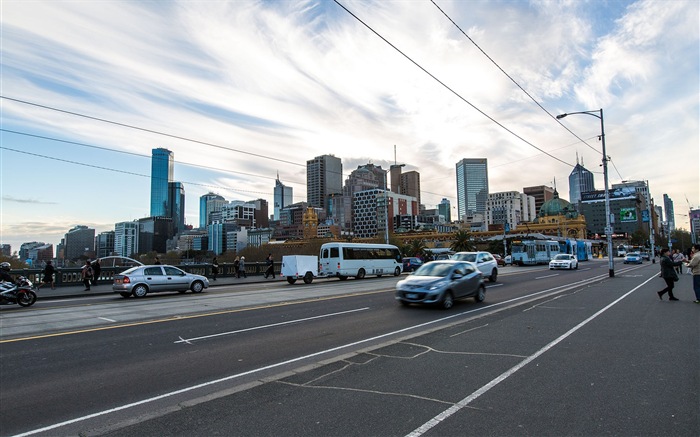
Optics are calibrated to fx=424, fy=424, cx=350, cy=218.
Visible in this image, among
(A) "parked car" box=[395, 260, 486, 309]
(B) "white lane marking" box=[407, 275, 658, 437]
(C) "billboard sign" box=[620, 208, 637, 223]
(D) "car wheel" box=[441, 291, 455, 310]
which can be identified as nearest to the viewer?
(B) "white lane marking" box=[407, 275, 658, 437]

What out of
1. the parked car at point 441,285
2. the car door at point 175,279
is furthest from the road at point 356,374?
the car door at point 175,279

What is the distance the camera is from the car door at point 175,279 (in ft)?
67.1

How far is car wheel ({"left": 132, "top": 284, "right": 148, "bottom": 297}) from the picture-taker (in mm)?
19172

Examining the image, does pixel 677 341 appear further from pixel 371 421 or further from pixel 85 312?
pixel 85 312

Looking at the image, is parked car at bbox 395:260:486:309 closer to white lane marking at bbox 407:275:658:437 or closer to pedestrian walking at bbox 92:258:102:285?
white lane marking at bbox 407:275:658:437

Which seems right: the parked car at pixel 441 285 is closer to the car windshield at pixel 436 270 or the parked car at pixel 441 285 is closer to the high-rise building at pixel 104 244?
the car windshield at pixel 436 270

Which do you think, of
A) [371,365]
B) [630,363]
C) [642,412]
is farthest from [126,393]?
[630,363]

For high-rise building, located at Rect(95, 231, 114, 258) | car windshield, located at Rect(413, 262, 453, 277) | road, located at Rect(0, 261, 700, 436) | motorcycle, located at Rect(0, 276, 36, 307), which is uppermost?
high-rise building, located at Rect(95, 231, 114, 258)

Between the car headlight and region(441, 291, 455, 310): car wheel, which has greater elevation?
the car headlight

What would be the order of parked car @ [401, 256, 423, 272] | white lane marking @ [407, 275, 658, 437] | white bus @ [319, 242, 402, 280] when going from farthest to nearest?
parked car @ [401, 256, 423, 272], white bus @ [319, 242, 402, 280], white lane marking @ [407, 275, 658, 437]

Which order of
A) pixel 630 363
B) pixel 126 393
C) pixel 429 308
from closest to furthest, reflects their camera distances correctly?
pixel 126 393, pixel 630 363, pixel 429 308

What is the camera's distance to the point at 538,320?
1073cm

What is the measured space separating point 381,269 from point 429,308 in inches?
801

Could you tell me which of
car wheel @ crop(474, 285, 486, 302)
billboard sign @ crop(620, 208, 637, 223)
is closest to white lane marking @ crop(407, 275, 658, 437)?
car wheel @ crop(474, 285, 486, 302)
